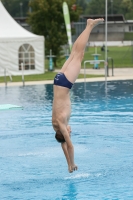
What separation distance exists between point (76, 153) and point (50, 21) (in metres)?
28.2

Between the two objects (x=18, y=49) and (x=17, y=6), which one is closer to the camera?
(x=18, y=49)

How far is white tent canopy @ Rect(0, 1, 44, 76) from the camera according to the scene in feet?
111

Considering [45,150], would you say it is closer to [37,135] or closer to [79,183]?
[37,135]

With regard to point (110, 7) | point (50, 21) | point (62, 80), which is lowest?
point (110, 7)

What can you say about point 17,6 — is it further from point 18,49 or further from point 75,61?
point 75,61

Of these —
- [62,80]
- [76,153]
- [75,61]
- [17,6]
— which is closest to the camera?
[62,80]

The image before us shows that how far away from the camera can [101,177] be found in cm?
1070

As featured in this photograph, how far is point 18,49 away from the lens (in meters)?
34.5

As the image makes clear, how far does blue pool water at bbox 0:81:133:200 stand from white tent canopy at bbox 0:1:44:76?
1140 cm

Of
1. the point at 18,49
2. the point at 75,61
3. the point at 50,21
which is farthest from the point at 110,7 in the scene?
the point at 75,61

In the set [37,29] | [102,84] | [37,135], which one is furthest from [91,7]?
[37,135]

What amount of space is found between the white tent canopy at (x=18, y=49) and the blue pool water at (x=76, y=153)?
1140 centimetres

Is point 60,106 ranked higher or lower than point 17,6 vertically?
higher

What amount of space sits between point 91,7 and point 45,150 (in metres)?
122
